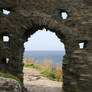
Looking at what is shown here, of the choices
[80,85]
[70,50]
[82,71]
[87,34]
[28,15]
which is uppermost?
[28,15]

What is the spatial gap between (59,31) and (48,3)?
4.31 ft

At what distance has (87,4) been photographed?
8.73 metres

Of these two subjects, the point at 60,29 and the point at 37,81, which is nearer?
the point at 60,29

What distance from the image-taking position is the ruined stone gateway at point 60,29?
339 inches

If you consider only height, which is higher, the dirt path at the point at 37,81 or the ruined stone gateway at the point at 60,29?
the ruined stone gateway at the point at 60,29

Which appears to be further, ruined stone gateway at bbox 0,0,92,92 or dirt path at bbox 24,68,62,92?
dirt path at bbox 24,68,62,92

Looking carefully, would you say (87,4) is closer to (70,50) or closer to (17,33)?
(70,50)

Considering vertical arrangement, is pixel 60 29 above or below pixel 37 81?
above

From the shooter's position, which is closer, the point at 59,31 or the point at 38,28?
the point at 59,31

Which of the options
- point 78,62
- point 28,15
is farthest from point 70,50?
point 28,15

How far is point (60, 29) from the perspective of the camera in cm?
877

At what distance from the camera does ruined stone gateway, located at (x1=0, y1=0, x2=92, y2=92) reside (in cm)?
861

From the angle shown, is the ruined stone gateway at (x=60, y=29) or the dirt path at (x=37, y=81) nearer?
the ruined stone gateway at (x=60, y=29)

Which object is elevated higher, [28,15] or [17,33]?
[28,15]
